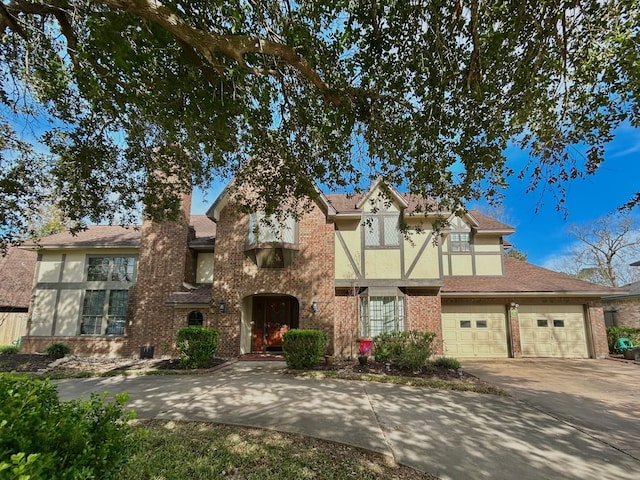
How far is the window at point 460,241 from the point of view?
16.4 metres

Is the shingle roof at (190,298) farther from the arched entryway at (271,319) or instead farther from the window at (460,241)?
the window at (460,241)

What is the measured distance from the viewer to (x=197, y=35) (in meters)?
4.49

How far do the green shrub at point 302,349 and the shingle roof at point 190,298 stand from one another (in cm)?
456

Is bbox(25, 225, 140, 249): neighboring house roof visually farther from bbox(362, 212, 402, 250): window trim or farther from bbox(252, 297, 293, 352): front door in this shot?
bbox(362, 212, 402, 250): window trim

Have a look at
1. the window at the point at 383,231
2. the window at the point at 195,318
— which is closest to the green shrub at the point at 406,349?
the window at the point at 383,231

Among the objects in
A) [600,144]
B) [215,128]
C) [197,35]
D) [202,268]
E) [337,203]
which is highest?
[337,203]

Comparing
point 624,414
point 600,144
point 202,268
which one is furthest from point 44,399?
point 202,268

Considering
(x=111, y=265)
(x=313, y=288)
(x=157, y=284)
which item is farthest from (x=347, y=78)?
(x=111, y=265)

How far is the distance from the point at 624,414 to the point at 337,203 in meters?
11.7

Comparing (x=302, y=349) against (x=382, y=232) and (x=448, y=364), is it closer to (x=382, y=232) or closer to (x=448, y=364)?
(x=448, y=364)

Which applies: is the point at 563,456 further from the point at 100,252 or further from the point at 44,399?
the point at 100,252

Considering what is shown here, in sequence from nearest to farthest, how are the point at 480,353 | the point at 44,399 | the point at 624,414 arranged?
1. the point at 44,399
2. the point at 624,414
3. the point at 480,353

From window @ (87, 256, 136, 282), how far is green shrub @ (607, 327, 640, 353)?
74.5 feet

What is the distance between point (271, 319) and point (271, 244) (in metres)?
4.15
